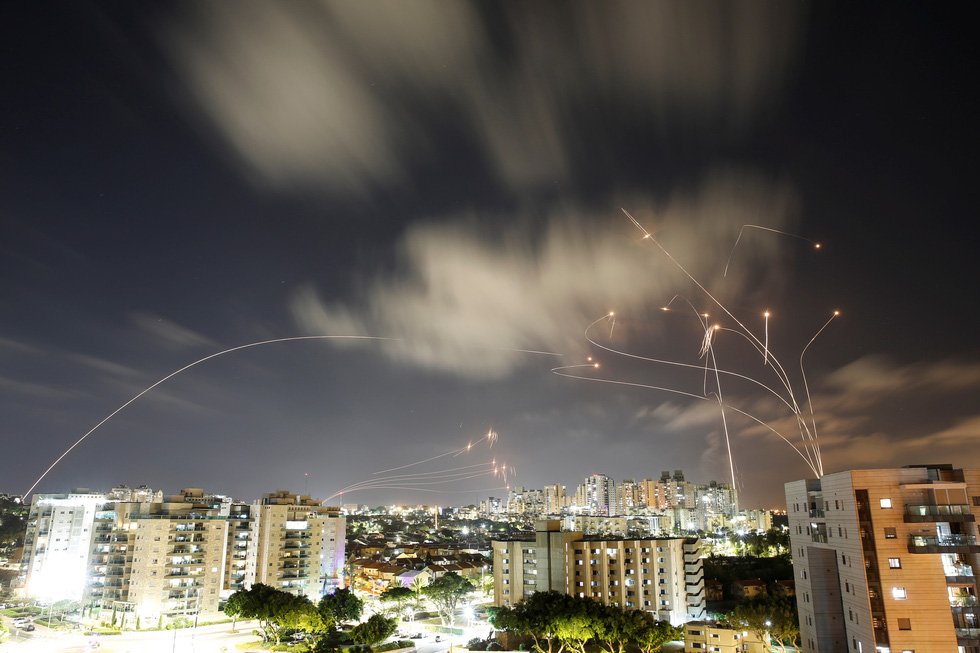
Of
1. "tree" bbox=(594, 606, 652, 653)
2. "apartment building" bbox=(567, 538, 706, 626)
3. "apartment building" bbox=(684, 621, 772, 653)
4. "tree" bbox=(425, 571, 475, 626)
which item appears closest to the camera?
"apartment building" bbox=(684, 621, 772, 653)

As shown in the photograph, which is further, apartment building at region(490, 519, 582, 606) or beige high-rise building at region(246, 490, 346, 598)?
beige high-rise building at region(246, 490, 346, 598)

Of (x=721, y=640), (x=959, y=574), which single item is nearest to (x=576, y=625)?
(x=721, y=640)

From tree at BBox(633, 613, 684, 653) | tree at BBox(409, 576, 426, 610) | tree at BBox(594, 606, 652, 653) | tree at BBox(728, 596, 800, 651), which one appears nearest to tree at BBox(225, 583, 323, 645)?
tree at BBox(409, 576, 426, 610)

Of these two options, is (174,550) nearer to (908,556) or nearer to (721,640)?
(721,640)

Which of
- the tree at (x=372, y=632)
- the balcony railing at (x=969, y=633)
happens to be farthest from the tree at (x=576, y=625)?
the balcony railing at (x=969, y=633)

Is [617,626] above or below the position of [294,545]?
below

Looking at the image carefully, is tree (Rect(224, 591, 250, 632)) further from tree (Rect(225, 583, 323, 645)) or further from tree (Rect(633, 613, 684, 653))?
tree (Rect(633, 613, 684, 653))

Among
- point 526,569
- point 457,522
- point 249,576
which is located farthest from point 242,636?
point 457,522
